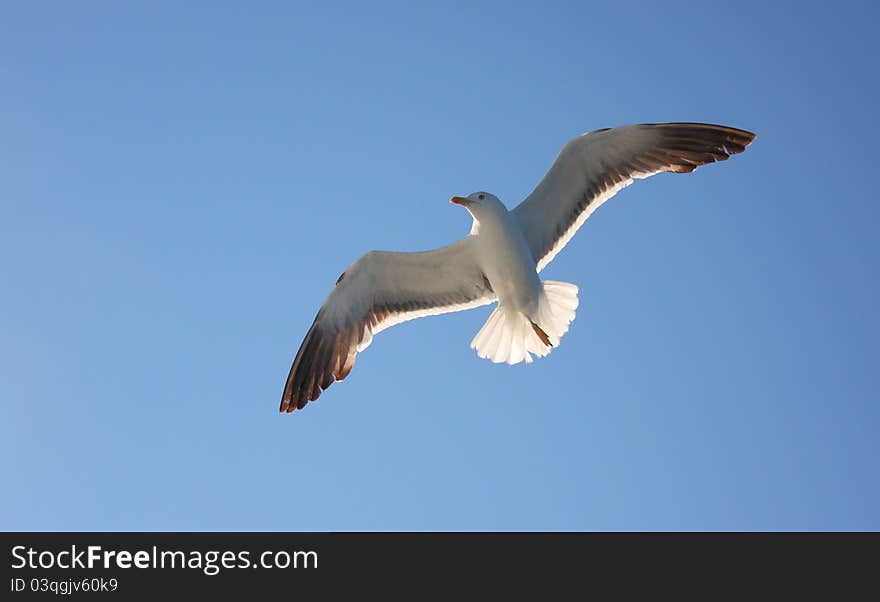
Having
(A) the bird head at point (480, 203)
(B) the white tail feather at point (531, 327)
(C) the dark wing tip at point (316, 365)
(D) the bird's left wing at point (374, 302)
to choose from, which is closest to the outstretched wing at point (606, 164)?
(A) the bird head at point (480, 203)

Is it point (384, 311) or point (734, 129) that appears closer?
point (734, 129)

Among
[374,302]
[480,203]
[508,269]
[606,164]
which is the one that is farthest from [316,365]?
[606,164]

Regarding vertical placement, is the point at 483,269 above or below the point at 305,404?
above

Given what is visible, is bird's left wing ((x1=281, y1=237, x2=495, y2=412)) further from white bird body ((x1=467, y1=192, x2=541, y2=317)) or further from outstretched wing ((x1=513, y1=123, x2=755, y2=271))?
outstretched wing ((x1=513, y1=123, x2=755, y2=271))

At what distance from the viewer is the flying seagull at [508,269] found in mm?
6543

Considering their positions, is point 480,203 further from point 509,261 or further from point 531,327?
point 531,327

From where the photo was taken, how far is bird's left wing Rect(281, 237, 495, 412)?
22.5 feet

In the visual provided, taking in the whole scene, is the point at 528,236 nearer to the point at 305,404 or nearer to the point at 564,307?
the point at 564,307

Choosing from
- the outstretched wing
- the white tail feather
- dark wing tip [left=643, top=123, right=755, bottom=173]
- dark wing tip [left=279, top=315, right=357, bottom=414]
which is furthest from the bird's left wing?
dark wing tip [left=643, top=123, right=755, bottom=173]

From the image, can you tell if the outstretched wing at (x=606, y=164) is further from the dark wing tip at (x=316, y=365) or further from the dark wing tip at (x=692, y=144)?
the dark wing tip at (x=316, y=365)
